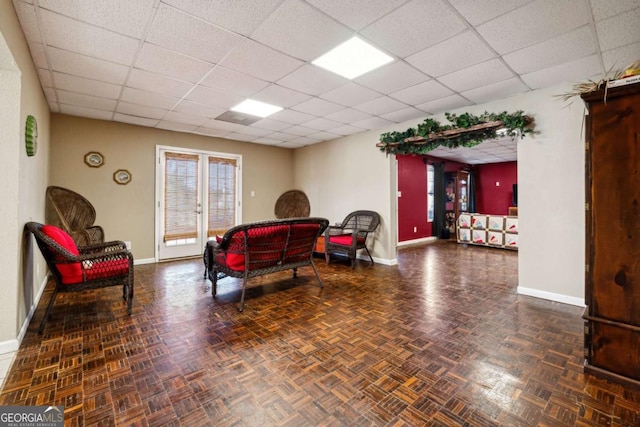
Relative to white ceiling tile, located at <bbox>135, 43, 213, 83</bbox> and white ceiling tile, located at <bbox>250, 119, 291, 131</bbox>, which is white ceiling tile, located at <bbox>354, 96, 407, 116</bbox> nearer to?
white ceiling tile, located at <bbox>250, 119, 291, 131</bbox>

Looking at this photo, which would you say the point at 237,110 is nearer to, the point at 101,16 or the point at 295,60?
Answer: the point at 295,60

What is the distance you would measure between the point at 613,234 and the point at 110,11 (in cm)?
378

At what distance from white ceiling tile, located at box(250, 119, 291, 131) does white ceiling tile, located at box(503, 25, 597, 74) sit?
343 cm

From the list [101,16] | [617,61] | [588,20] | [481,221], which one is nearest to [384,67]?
[588,20]

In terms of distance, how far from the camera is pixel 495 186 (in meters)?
9.87

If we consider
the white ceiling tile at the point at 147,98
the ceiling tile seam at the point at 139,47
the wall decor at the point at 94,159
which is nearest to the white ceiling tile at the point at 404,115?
the white ceiling tile at the point at 147,98

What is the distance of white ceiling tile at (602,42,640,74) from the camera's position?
2.55m

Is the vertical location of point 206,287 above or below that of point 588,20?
below

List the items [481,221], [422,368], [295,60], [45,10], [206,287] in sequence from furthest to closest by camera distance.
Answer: [481,221] → [206,287] → [295,60] → [45,10] → [422,368]

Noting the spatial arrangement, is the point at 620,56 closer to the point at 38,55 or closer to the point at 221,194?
the point at 38,55

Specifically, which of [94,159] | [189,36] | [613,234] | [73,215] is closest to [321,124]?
[189,36]

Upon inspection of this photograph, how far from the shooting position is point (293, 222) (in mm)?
3328

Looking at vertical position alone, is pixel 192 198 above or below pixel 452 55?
below

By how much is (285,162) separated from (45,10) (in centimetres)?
548
